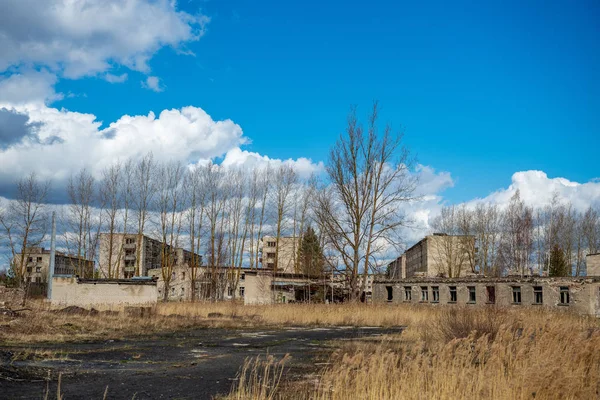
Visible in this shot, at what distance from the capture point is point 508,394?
704 centimetres

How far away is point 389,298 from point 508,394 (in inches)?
1758

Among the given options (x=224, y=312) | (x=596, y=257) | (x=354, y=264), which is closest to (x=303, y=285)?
(x=354, y=264)

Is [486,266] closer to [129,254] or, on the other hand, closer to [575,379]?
[575,379]

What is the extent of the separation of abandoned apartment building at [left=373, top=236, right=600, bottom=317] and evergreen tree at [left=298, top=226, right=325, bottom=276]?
648 centimetres

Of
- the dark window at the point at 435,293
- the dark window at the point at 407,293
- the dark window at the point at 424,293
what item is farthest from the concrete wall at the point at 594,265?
the dark window at the point at 407,293

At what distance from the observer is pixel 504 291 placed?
139 ft

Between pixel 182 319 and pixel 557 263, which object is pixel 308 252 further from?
pixel 182 319

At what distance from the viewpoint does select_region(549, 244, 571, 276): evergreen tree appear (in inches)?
2128

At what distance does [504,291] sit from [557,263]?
16.1 metres

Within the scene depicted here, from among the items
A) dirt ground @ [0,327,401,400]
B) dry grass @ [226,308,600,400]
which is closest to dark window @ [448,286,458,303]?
dirt ground @ [0,327,401,400]

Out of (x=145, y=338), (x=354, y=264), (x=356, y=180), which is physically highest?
(x=356, y=180)

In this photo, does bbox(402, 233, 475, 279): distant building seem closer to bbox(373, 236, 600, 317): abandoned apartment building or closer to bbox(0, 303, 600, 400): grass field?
bbox(373, 236, 600, 317): abandoned apartment building

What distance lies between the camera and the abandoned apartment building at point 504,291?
38600 millimetres

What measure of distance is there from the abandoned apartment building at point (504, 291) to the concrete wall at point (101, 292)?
22.5 meters
